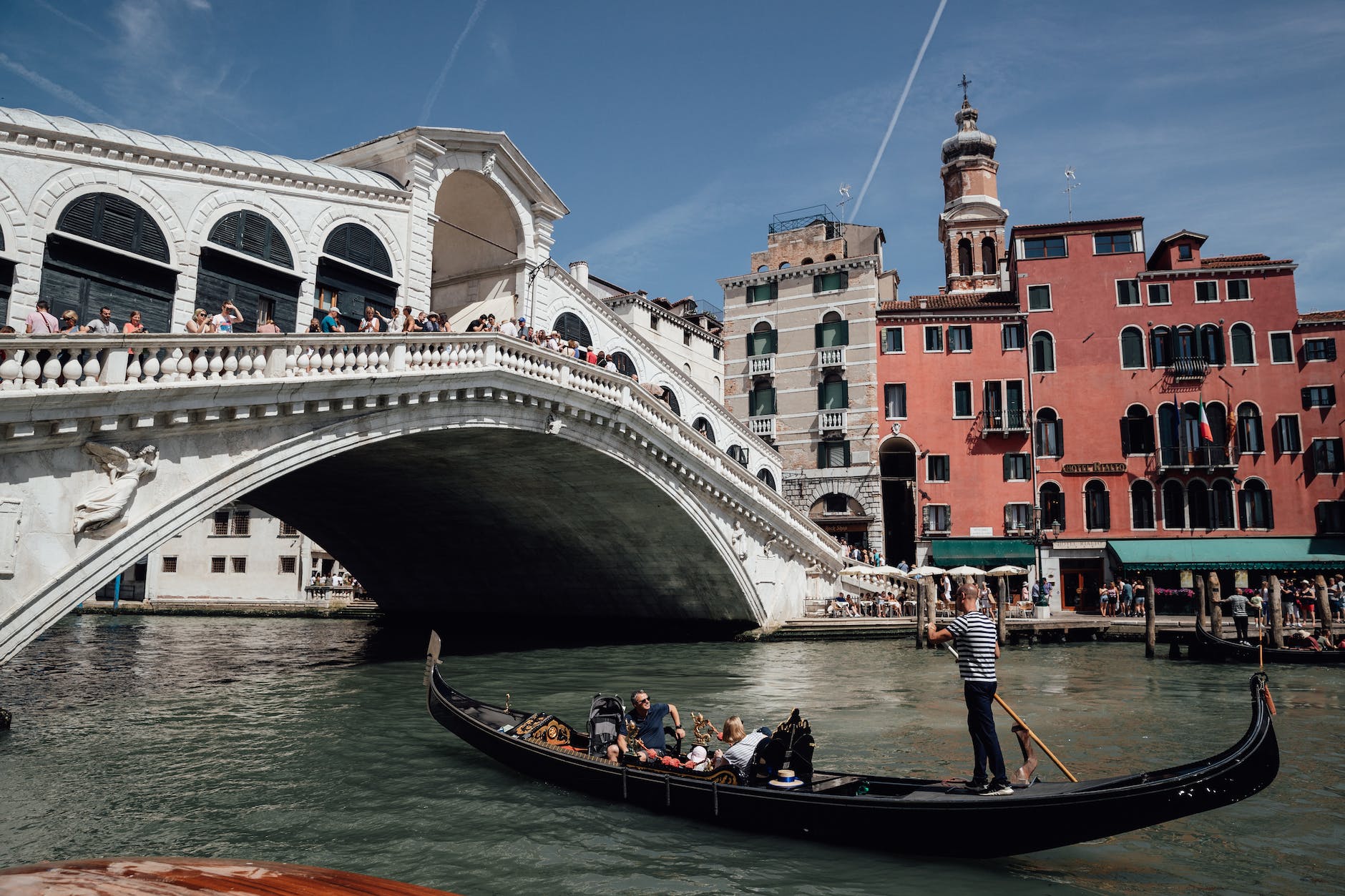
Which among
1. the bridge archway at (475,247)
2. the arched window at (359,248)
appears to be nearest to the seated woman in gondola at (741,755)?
the arched window at (359,248)

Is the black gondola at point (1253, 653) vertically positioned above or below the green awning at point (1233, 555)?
below

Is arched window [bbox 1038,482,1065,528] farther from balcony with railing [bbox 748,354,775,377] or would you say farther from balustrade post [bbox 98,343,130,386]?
Result: balustrade post [bbox 98,343,130,386]

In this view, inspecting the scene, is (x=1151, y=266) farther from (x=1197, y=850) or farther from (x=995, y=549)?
(x=1197, y=850)

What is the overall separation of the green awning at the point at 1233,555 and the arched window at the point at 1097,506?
1002mm

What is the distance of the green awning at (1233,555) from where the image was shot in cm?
2416

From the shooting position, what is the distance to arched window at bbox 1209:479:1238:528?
25.5m

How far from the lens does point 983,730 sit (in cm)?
557

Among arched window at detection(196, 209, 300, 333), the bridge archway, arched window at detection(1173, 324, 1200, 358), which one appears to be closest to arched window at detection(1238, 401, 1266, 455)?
arched window at detection(1173, 324, 1200, 358)

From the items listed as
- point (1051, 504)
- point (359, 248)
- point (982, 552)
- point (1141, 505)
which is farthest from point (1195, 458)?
point (359, 248)

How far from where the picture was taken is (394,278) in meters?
15.3

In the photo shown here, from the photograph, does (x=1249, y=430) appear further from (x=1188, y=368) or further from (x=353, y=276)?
(x=353, y=276)

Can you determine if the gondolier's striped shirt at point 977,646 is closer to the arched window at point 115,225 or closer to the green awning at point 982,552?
the arched window at point 115,225

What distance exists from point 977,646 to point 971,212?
3473 cm

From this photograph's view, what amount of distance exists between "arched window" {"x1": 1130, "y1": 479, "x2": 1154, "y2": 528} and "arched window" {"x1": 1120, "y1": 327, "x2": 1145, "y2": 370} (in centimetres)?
349
